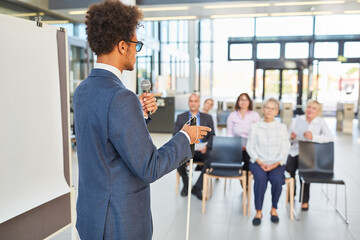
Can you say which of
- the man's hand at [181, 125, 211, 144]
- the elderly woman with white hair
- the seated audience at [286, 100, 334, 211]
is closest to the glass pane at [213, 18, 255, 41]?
the seated audience at [286, 100, 334, 211]

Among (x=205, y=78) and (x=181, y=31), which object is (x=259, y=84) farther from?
(x=181, y=31)

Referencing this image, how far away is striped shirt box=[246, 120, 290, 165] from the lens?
4.21 meters

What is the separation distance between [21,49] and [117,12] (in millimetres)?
1331

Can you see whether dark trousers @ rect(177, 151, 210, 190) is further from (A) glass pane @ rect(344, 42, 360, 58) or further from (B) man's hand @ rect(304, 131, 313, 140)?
(A) glass pane @ rect(344, 42, 360, 58)

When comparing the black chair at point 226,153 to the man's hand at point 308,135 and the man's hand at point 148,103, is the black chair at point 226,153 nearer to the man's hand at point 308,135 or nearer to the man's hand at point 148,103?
the man's hand at point 308,135

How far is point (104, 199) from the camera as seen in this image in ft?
4.54

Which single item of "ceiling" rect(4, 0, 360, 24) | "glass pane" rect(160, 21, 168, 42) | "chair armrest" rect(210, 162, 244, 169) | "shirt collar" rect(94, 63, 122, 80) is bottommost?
"chair armrest" rect(210, 162, 244, 169)

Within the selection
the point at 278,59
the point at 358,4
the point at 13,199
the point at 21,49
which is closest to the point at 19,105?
the point at 21,49

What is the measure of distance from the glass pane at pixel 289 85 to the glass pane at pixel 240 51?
2170 millimetres

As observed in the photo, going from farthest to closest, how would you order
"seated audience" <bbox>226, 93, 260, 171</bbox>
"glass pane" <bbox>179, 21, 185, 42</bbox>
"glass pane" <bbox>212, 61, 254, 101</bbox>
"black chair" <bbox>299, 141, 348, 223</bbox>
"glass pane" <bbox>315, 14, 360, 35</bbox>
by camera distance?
1. "glass pane" <bbox>179, 21, 185, 42</bbox>
2. "glass pane" <bbox>212, 61, 254, 101</bbox>
3. "glass pane" <bbox>315, 14, 360, 35</bbox>
4. "seated audience" <bbox>226, 93, 260, 171</bbox>
5. "black chair" <bbox>299, 141, 348, 223</bbox>

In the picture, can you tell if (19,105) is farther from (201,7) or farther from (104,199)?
(201,7)

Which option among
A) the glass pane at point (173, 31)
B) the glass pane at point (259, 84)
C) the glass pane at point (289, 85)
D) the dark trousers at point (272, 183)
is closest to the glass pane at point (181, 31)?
the glass pane at point (173, 31)

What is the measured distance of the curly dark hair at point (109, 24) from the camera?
1359mm

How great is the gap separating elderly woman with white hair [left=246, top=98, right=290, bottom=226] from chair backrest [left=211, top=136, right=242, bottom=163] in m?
0.36
